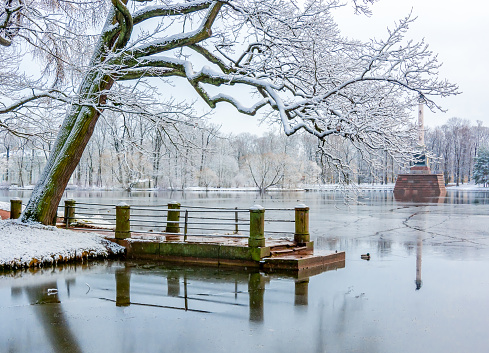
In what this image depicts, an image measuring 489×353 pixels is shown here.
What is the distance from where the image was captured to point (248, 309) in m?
8.49

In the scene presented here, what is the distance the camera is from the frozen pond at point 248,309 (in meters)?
6.66

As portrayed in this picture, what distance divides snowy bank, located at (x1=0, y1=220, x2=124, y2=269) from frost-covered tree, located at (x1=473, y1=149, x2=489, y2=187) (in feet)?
328

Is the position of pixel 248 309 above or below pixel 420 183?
below

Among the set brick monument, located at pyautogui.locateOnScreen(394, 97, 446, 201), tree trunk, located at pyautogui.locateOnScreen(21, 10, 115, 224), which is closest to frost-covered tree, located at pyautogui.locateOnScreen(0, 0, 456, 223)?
tree trunk, located at pyautogui.locateOnScreen(21, 10, 115, 224)

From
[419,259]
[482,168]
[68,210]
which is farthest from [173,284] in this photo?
[482,168]

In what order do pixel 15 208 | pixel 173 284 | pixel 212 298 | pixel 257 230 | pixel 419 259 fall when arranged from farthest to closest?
pixel 15 208, pixel 419 259, pixel 257 230, pixel 173 284, pixel 212 298

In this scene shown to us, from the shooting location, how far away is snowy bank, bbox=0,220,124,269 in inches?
498

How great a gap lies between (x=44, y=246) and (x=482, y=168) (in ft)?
337

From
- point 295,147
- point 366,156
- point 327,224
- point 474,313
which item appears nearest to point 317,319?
point 474,313

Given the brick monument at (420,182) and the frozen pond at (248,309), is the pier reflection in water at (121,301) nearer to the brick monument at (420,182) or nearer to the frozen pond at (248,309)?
the frozen pond at (248,309)

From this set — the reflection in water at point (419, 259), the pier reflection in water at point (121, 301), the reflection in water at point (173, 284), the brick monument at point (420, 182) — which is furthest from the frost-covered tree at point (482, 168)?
the reflection in water at point (173, 284)

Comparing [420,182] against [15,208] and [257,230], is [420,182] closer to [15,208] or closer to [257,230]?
[15,208]

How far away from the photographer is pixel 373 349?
6453 millimetres

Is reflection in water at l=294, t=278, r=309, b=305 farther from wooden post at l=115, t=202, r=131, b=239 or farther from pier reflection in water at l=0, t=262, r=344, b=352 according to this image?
wooden post at l=115, t=202, r=131, b=239
